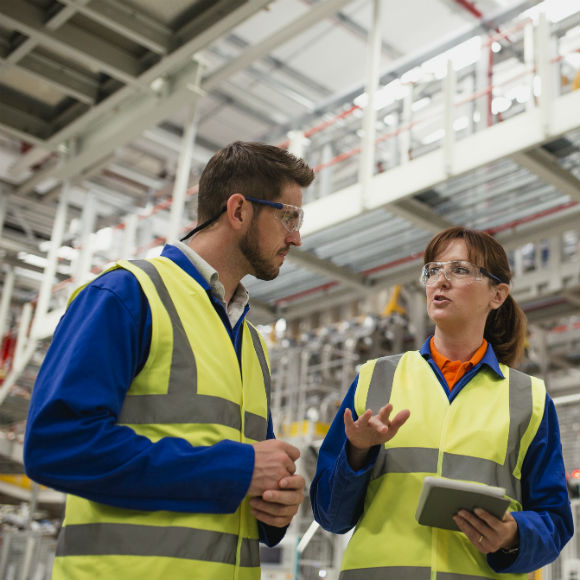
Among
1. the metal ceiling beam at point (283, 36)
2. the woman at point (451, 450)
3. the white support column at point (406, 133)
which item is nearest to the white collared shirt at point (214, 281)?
the woman at point (451, 450)

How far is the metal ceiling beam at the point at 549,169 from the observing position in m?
6.63

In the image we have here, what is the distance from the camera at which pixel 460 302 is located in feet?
8.58

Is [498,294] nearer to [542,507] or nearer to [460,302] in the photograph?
[460,302]

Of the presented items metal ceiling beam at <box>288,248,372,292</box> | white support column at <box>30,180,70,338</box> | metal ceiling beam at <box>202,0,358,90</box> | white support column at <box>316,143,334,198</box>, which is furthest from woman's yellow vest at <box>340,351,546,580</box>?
white support column at <box>30,180,70,338</box>

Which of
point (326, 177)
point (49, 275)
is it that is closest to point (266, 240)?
point (326, 177)

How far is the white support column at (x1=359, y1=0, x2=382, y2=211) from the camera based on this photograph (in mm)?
7672

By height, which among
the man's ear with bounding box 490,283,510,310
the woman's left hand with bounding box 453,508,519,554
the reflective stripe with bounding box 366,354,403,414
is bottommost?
the woman's left hand with bounding box 453,508,519,554

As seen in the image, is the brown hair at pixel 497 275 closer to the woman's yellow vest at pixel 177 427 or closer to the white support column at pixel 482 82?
the woman's yellow vest at pixel 177 427

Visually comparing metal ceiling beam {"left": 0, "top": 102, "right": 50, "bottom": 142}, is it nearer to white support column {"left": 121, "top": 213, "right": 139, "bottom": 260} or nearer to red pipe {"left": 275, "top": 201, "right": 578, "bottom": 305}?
white support column {"left": 121, "top": 213, "right": 139, "bottom": 260}

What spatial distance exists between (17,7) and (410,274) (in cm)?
528

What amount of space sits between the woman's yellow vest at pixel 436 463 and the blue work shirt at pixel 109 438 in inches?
23.2

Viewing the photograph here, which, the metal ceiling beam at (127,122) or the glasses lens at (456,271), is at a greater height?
the metal ceiling beam at (127,122)

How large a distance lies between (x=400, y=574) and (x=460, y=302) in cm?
94

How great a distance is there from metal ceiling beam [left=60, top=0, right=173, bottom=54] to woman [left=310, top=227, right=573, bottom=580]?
572cm
